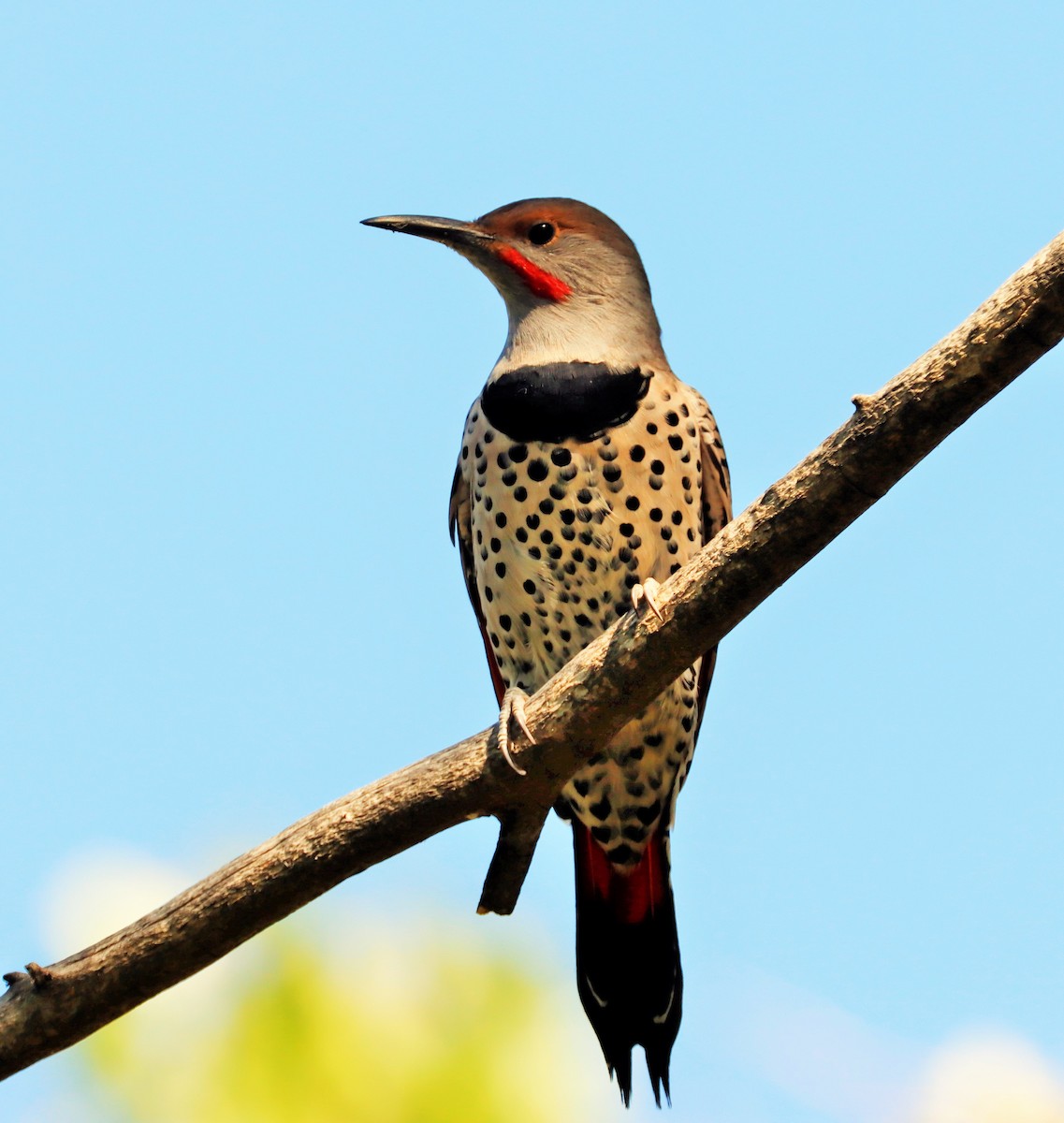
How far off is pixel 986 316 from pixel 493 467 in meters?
2.09

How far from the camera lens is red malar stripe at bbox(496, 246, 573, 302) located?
536 centimetres

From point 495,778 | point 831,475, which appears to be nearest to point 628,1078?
point 495,778

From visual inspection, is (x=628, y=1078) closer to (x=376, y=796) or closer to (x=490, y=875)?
(x=490, y=875)

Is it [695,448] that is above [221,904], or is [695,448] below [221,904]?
above

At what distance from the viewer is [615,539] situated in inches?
187

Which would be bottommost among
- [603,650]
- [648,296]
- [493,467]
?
[603,650]

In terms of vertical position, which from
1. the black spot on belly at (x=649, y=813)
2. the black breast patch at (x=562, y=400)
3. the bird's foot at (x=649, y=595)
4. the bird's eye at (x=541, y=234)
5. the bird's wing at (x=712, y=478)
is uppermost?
the bird's eye at (x=541, y=234)

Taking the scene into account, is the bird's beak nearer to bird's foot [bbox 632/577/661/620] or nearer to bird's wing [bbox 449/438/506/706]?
bird's wing [bbox 449/438/506/706]

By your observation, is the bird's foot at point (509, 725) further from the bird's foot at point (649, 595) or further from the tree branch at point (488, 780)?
the bird's foot at point (649, 595)

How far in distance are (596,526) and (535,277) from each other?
3.71 feet

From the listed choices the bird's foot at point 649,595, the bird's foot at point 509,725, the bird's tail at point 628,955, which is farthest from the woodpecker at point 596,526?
the bird's foot at point 649,595

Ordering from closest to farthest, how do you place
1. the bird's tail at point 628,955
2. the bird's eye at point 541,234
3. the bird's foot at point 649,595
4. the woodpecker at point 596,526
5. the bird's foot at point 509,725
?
1. the bird's foot at point 649,595
2. the bird's foot at point 509,725
3. the woodpecker at point 596,526
4. the bird's tail at point 628,955
5. the bird's eye at point 541,234

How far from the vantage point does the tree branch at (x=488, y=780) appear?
3326mm

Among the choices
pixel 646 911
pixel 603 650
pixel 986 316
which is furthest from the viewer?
pixel 646 911
